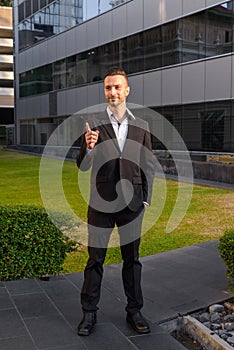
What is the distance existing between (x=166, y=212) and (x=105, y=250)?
668cm

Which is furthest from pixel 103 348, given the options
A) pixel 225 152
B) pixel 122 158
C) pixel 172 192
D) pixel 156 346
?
pixel 225 152

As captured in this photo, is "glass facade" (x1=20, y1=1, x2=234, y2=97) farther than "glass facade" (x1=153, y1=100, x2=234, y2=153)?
Yes

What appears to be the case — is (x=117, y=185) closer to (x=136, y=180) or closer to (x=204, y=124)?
(x=136, y=180)

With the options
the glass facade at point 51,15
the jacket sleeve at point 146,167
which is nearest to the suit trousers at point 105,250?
the jacket sleeve at point 146,167

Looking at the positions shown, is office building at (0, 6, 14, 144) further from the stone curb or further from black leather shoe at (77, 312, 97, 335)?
the stone curb

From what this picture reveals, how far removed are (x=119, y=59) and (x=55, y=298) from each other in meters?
21.8

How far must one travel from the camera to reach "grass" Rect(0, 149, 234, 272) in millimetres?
6875

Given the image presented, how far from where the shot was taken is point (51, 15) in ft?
105

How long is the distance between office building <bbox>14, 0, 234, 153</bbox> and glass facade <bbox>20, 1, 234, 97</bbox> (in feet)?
0.14

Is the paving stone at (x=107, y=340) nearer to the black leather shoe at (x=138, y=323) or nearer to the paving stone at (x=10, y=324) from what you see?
the black leather shoe at (x=138, y=323)

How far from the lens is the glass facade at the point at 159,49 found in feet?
59.0

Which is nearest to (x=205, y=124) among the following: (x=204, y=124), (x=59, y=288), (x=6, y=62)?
(x=204, y=124)

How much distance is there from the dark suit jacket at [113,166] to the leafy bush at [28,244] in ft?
5.25

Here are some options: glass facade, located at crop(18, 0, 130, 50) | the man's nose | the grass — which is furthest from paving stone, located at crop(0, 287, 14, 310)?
glass facade, located at crop(18, 0, 130, 50)
